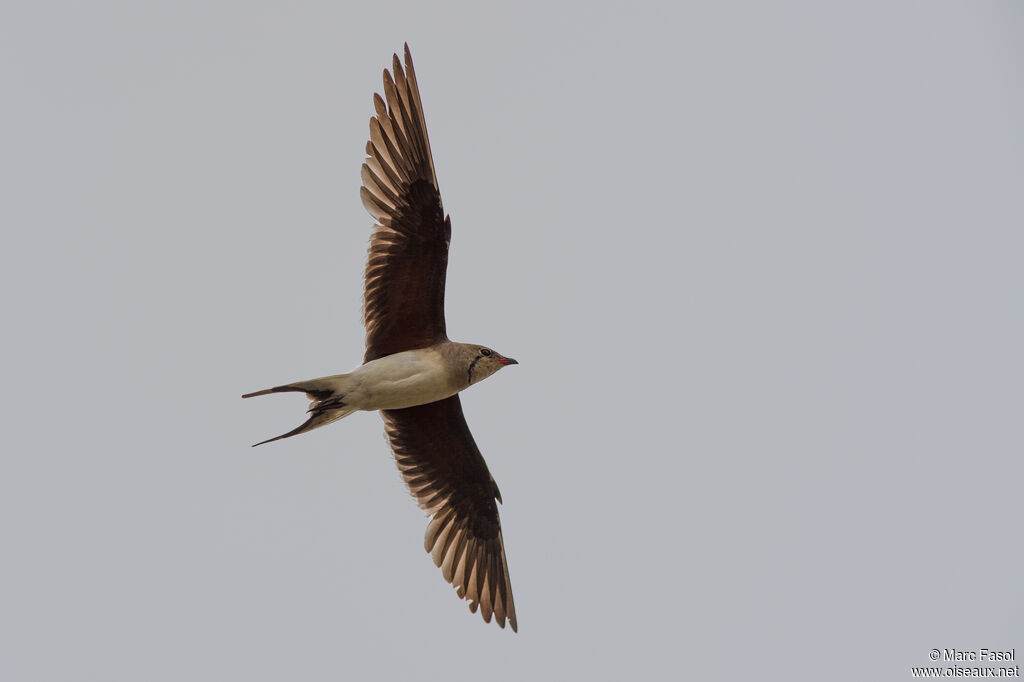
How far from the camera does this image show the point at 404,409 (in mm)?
11938

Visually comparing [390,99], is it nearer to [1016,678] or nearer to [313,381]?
[313,381]

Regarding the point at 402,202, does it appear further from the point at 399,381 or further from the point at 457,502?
the point at 457,502

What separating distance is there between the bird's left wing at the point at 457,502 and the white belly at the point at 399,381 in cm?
101

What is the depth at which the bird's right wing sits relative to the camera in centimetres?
1077

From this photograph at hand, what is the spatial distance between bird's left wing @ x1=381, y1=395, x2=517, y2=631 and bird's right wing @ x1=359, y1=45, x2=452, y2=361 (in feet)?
5.82

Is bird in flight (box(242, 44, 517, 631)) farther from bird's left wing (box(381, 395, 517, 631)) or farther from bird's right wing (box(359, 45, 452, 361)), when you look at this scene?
bird's left wing (box(381, 395, 517, 631))

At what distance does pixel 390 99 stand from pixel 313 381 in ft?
9.37

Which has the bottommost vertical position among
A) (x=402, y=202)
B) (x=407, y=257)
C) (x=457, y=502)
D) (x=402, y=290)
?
(x=457, y=502)

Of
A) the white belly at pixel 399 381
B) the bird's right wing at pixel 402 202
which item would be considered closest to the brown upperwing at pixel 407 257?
the bird's right wing at pixel 402 202

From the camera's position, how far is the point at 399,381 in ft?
35.2

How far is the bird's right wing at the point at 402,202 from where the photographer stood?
10773 mm

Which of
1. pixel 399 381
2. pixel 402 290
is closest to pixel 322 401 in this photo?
pixel 399 381

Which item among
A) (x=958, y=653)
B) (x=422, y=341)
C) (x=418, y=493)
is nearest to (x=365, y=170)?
(x=422, y=341)

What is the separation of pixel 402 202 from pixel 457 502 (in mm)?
3592
